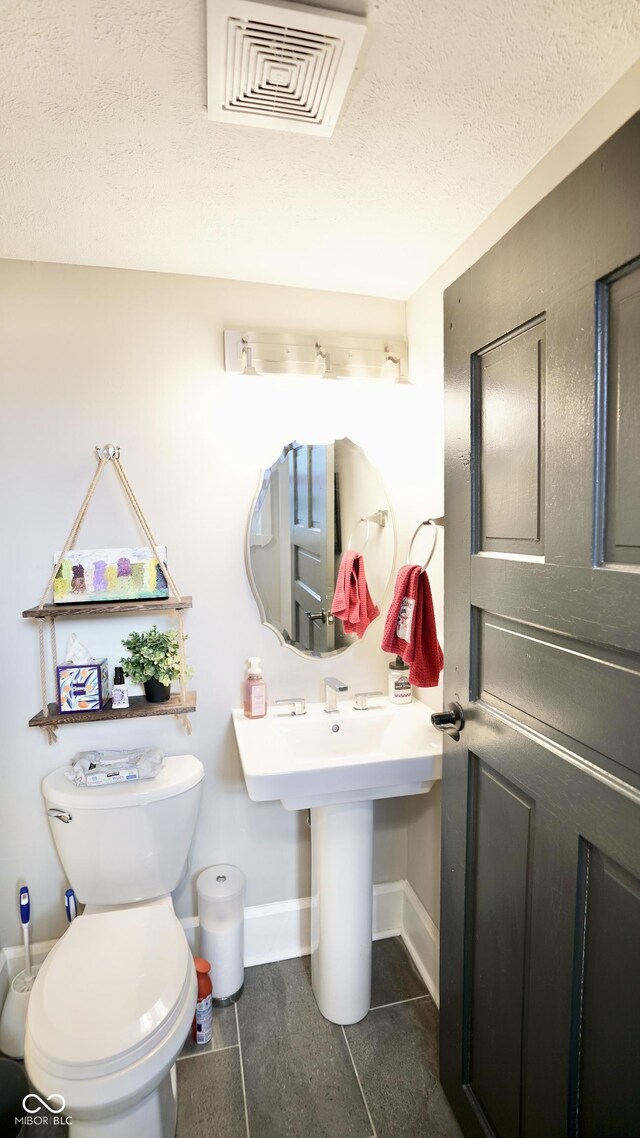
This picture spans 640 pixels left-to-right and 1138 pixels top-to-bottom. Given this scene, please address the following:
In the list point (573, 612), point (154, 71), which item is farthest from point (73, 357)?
point (573, 612)

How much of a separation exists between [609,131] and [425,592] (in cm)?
106

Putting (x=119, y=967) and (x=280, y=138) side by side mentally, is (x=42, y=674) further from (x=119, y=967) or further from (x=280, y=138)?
(x=280, y=138)

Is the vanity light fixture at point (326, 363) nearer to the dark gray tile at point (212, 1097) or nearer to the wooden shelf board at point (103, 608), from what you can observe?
the wooden shelf board at point (103, 608)

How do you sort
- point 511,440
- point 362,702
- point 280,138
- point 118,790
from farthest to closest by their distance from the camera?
1. point 362,702
2. point 118,790
3. point 280,138
4. point 511,440

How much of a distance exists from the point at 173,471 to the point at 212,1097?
177 cm

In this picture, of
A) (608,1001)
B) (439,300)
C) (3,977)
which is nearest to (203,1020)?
(3,977)

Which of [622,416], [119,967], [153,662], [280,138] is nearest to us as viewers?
[622,416]

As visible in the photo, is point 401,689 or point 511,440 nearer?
point 511,440

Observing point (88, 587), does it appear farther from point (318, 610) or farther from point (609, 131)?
point (609, 131)

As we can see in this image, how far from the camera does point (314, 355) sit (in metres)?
1.82

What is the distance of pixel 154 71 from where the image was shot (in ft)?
3.23

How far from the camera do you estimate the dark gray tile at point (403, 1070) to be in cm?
138

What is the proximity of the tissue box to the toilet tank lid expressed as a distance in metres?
0.22

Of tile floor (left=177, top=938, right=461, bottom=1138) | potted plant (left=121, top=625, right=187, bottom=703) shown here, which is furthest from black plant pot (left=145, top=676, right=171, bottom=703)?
tile floor (left=177, top=938, right=461, bottom=1138)
